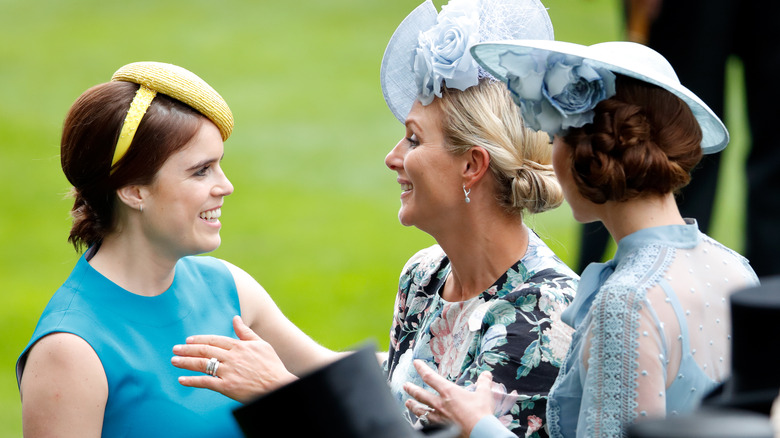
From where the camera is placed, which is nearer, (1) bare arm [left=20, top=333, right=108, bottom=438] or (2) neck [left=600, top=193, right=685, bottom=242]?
(2) neck [left=600, top=193, right=685, bottom=242]

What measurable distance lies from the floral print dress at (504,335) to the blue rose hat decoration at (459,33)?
0.55 meters

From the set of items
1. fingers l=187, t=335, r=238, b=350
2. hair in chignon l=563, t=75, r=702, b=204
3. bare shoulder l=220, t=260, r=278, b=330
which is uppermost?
hair in chignon l=563, t=75, r=702, b=204

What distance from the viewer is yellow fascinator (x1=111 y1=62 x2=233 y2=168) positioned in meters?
2.68

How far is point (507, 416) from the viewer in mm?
2586

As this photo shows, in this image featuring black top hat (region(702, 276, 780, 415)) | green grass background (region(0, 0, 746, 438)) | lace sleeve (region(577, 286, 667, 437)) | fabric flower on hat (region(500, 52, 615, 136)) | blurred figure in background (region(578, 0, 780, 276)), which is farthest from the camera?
green grass background (region(0, 0, 746, 438))

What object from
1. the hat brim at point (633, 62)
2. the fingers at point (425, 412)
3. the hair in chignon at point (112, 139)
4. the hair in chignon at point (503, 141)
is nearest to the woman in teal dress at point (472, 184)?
the hair in chignon at point (503, 141)

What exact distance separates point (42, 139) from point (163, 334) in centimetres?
956

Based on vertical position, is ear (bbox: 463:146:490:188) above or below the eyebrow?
below

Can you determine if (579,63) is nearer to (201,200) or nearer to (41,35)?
(201,200)

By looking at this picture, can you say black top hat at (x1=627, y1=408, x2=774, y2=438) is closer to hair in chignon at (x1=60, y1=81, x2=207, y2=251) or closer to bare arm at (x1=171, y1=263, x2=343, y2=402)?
bare arm at (x1=171, y1=263, x2=343, y2=402)

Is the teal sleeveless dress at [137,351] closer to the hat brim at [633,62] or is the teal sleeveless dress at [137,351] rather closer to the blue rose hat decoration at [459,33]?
the blue rose hat decoration at [459,33]

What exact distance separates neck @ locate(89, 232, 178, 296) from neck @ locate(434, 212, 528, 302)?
854 millimetres

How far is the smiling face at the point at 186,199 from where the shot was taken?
2.76 m

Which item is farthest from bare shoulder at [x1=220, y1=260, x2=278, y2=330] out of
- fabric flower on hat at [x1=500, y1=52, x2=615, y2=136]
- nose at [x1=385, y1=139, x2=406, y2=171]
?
fabric flower on hat at [x1=500, y1=52, x2=615, y2=136]
